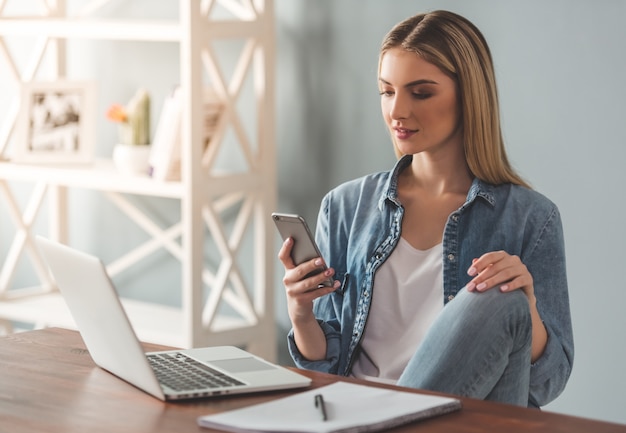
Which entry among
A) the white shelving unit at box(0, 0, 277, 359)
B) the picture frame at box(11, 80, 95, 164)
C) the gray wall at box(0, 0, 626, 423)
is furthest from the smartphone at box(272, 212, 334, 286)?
the picture frame at box(11, 80, 95, 164)

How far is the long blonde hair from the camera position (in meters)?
1.99

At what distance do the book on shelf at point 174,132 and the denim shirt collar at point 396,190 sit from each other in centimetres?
97

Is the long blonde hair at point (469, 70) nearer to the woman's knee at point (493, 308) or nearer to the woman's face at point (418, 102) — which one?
the woman's face at point (418, 102)

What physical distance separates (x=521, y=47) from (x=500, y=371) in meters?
1.29

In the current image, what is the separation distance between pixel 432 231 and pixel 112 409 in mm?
787

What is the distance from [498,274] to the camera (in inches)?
65.4

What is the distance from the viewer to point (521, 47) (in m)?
2.74

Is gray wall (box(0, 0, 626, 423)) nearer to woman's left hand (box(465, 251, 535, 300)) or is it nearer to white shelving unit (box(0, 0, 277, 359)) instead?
white shelving unit (box(0, 0, 277, 359))

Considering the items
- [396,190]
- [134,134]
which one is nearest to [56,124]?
[134,134]

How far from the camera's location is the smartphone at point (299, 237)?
5.62 ft

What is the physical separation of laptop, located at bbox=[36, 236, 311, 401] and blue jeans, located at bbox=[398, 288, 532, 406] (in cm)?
19

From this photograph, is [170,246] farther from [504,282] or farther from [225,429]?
[225,429]

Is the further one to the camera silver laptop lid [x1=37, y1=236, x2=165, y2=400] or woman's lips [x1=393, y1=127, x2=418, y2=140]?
woman's lips [x1=393, y1=127, x2=418, y2=140]

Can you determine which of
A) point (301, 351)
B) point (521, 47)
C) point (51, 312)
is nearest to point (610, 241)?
point (521, 47)
